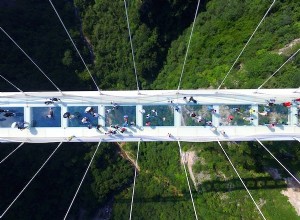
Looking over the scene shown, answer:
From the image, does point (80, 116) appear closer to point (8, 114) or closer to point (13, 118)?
point (13, 118)

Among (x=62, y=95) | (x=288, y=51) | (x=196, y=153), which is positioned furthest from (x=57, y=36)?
(x=288, y=51)

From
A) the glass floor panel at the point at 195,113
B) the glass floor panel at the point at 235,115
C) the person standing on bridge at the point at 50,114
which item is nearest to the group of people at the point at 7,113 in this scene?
the person standing on bridge at the point at 50,114

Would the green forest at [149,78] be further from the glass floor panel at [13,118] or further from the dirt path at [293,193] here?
the glass floor panel at [13,118]

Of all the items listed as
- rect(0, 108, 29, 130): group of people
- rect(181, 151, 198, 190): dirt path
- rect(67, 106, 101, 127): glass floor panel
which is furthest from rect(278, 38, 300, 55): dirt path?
rect(0, 108, 29, 130): group of people

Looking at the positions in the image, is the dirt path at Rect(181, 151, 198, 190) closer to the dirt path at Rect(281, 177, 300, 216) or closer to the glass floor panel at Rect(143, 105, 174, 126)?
the dirt path at Rect(281, 177, 300, 216)

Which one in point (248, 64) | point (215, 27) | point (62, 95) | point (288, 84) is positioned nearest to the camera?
point (62, 95)

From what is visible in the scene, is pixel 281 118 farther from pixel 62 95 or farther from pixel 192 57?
pixel 62 95

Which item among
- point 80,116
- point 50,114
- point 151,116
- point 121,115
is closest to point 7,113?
point 50,114
